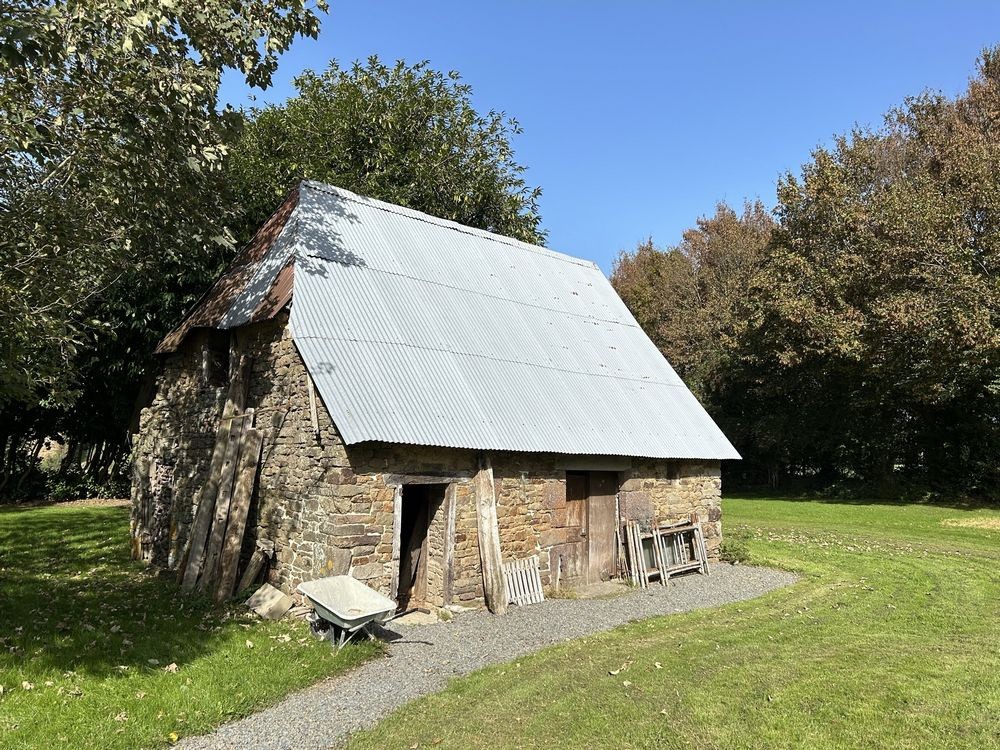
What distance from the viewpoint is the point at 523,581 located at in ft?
33.8

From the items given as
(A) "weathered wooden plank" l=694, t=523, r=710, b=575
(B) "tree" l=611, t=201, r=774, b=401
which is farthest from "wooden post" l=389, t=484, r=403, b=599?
(B) "tree" l=611, t=201, r=774, b=401

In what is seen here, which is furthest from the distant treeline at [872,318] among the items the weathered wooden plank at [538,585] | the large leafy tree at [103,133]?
the large leafy tree at [103,133]

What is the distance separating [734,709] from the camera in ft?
19.4

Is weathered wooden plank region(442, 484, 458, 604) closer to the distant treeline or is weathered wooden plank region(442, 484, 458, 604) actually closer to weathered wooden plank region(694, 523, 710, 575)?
weathered wooden plank region(694, 523, 710, 575)

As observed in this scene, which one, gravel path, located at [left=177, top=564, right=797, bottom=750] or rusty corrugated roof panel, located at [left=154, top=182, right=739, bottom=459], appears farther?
rusty corrugated roof panel, located at [left=154, top=182, right=739, bottom=459]

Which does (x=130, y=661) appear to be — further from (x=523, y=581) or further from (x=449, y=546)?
(x=523, y=581)

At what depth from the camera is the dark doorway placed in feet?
33.5

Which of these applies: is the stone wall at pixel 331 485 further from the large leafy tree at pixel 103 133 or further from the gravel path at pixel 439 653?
the large leafy tree at pixel 103 133

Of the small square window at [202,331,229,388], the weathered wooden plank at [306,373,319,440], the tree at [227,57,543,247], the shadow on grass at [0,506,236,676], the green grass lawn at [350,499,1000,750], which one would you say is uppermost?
the tree at [227,57,543,247]

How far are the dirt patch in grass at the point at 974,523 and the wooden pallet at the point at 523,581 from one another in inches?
628

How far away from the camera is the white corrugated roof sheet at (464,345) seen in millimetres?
9812

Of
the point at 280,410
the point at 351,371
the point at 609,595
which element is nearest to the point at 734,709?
the point at 609,595

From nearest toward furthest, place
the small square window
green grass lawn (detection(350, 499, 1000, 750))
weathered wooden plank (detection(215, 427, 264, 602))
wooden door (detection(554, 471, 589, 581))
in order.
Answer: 1. green grass lawn (detection(350, 499, 1000, 750))
2. weathered wooden plank (detection(215, 427, 264, 602))
3. wooden door (detection(554, 471, 589, 581))
4. the small square window

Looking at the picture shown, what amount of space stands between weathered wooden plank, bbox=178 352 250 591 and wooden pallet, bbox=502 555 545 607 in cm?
453
